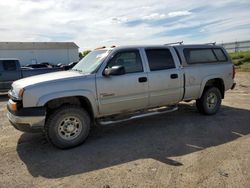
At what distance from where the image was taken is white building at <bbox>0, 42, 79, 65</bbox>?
4353cm

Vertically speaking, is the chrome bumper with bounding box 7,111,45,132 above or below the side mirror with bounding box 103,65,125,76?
below

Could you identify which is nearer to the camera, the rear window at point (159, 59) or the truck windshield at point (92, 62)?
the truck windshield at point (92, 62)

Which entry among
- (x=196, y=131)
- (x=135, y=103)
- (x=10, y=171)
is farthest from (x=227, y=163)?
(x=10, y=171)

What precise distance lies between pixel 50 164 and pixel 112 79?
77.5 inches

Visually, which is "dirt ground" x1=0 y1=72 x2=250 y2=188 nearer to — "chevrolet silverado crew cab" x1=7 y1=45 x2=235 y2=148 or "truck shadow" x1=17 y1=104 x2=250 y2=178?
"truck shadow" x1=17 y1=104 x2=250 y2=178

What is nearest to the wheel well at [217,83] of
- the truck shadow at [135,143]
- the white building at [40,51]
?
the truck shadow at [135,143]

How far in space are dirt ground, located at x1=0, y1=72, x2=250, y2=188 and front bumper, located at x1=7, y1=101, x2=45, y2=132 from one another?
1.68 ft

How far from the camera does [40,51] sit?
46.0 meters

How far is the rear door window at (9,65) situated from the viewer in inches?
503

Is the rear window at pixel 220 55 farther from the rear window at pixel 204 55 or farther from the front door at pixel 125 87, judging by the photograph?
the front door at pixel 125 87

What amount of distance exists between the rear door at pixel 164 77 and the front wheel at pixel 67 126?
1648 mm

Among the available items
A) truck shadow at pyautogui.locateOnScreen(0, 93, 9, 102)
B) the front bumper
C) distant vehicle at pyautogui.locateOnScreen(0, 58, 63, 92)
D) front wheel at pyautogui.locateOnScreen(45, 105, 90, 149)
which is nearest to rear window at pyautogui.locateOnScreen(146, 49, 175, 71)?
front wheel at pyautogui.locateOnScreen(45, 105, 90, 149)

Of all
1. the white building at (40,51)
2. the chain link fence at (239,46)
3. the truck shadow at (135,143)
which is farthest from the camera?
the white building at (40,51)

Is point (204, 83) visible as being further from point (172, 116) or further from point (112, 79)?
point (112, 79)
